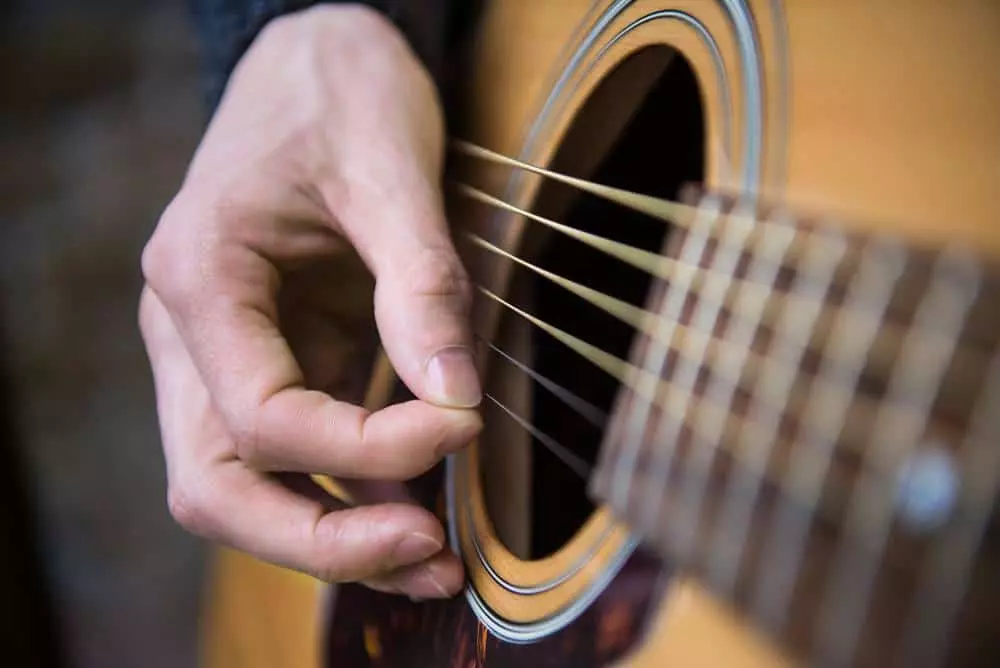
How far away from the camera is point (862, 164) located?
318 millimetres

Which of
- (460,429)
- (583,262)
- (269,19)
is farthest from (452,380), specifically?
(269,19)

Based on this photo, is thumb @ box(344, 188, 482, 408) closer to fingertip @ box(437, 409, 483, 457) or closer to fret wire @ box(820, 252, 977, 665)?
fingertip @ box(437, 409, 483, 457)

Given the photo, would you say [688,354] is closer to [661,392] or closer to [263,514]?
[661,392]

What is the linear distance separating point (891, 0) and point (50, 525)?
1.01m

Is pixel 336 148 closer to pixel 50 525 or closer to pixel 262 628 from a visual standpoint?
pixel 262 628

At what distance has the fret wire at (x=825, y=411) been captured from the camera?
0.26 metres

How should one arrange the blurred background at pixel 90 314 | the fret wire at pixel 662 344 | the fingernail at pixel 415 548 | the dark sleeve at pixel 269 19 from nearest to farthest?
the fret wire at pixel 662 344
the fingernail at pixel 415 548
the dark sleeve at pixel 269 19
the blurred background at pixel 90 314

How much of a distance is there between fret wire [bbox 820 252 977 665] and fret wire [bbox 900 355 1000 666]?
0.01 m

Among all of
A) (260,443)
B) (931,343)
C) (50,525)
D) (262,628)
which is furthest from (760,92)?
(50,525)

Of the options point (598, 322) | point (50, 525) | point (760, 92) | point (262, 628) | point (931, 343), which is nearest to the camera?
point (931, 343)

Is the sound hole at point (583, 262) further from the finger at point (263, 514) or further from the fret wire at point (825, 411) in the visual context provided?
the fret wire at point (825, 411)

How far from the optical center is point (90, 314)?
1.13 meters

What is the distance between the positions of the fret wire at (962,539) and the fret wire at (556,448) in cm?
26

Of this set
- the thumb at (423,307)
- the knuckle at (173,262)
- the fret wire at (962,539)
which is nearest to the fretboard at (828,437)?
the fret wire at (962,539)
